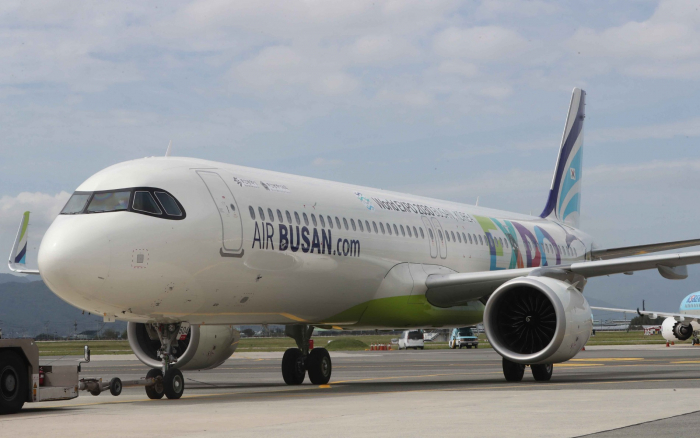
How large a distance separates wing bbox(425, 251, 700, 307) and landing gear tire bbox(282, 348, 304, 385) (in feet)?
10.2

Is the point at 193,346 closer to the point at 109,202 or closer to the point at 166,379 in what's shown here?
the point at 166,379

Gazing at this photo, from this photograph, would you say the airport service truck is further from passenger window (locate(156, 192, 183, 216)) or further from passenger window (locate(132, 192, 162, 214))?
passenger window (locate(156, 192, 183, 216))

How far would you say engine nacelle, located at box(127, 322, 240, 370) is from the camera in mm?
17422

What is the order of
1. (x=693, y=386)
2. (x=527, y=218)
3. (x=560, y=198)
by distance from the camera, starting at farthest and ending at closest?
(x=560, y=198), (x=527, y=218), (x=693, y=386)

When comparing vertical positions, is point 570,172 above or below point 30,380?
above

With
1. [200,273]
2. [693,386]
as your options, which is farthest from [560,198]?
[200,273]

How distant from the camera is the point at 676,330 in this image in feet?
179

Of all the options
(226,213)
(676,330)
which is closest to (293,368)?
(226,213)

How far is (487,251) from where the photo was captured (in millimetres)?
22703

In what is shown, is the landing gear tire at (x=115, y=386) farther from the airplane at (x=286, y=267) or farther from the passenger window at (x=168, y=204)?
the passenger window at (x=168, y=204)

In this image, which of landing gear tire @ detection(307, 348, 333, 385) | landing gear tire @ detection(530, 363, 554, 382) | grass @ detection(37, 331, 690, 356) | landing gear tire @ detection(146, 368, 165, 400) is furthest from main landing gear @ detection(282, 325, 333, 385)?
grass @ detection(37, 331, 690, 356)

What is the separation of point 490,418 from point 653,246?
1435 cm

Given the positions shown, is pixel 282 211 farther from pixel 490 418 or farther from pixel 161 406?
pixel 490 418

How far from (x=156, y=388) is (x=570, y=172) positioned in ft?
61.6
